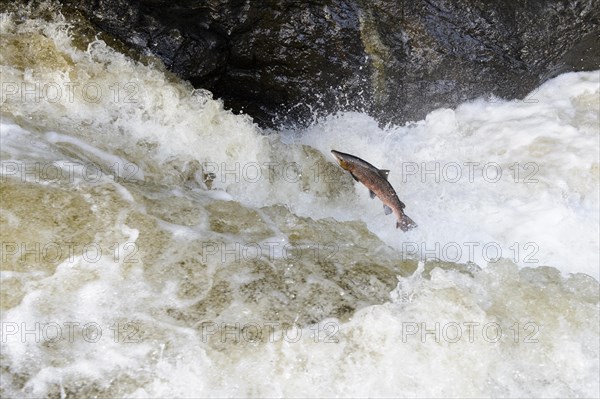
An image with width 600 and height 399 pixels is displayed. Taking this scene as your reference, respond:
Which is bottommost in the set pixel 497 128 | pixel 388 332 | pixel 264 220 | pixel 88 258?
pixel 388 332

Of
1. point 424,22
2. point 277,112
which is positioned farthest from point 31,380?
point 424,22

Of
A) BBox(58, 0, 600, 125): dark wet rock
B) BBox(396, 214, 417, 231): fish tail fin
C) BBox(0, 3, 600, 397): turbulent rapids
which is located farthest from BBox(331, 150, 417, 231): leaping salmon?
BBox(58, 0, 600, 125): dark wet rock

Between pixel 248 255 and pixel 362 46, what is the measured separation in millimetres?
2119

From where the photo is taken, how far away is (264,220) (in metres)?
3.94

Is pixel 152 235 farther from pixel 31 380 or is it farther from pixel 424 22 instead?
pixel 424 22

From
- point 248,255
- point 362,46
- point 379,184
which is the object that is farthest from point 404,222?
point 362,46

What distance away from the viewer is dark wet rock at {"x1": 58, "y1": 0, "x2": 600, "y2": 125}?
15.7ft

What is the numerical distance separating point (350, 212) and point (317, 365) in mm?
1744

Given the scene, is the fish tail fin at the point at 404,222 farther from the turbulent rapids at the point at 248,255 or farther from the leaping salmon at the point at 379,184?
the turbulent rapids at the point at 248,255

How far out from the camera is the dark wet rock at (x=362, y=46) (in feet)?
15.7

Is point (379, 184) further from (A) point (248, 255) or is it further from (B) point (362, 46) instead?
(B) point (362, 46)

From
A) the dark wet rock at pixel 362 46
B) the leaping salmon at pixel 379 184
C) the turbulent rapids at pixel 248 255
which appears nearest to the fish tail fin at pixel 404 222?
the leaping salmon at pixel 379 184

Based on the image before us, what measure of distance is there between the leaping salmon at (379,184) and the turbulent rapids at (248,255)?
0.22 metres

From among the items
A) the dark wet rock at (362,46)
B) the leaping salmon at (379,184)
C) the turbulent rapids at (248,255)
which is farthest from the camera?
the dark wet rock at (362,46)
